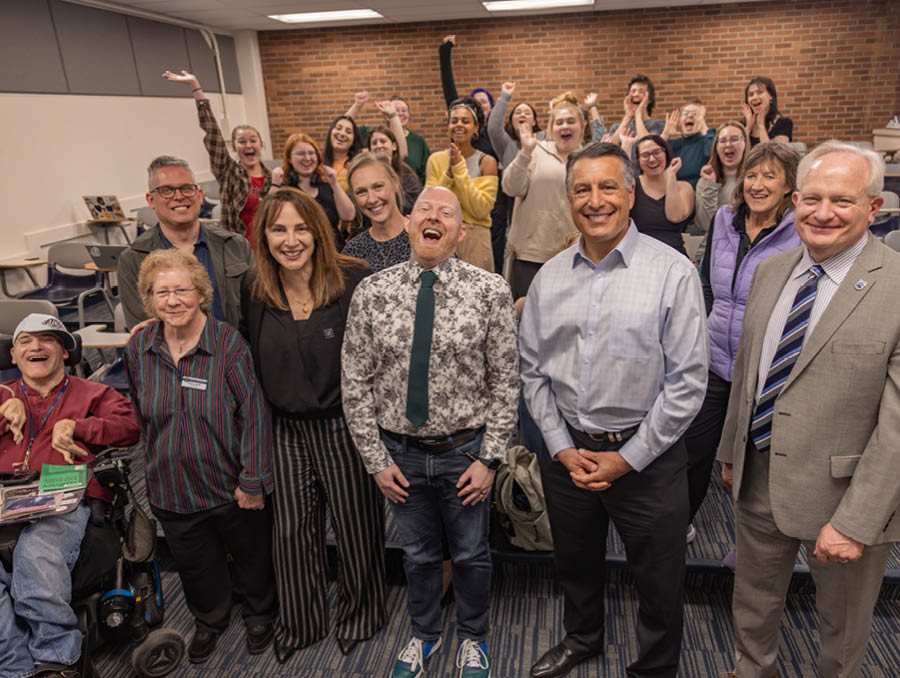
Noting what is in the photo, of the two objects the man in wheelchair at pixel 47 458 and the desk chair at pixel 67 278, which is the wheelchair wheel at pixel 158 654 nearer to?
the man in wheelchair at pixel 47 458

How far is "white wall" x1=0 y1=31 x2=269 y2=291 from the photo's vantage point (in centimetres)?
541

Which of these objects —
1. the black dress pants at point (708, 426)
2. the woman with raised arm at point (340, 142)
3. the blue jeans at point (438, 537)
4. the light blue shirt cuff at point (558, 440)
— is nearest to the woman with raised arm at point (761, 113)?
the woman with raised arm at point (340, 142)

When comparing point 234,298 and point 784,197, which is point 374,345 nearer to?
point 234,298

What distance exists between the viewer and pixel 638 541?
1.73 meters

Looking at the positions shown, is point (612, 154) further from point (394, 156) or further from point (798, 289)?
point (394, 156)

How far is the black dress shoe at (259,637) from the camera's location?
2189 millimetres

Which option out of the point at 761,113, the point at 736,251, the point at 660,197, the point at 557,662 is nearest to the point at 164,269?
the point at 557,662

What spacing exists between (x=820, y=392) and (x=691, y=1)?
7.59 metres

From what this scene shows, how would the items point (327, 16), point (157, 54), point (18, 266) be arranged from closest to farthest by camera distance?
point (18, 266)
point (157, 54)
point (327, 16)

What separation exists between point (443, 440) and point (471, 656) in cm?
76

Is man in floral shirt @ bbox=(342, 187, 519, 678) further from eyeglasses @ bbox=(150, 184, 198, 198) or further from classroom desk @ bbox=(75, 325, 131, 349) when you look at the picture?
classroom desk @ bbox=(75, 325, 131, 349)

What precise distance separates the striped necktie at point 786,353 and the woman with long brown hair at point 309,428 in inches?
48.4

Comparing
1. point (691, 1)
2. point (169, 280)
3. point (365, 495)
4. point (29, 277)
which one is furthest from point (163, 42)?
point (365, 495)

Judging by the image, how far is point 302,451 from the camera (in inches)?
80.4
